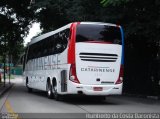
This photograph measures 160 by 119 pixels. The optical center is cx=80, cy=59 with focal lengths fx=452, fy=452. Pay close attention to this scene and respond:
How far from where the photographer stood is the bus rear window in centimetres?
1992

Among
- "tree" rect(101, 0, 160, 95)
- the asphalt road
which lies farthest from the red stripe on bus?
"tree" rect(101, 0, 160, 95)

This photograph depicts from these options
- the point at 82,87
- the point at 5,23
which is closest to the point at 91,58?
the point at 82,87

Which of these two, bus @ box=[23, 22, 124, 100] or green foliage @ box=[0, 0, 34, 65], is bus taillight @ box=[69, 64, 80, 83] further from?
green foliage @ box=[0, 0, 34, 65]

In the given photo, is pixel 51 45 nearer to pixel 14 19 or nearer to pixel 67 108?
pixel 67 108

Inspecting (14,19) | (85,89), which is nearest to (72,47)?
(85,89)

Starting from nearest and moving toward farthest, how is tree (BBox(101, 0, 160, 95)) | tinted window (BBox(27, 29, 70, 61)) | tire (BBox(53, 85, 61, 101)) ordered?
tinted window (BBox(27, 29, 70, 61))
tire (BBox(53, 85, 61, 101))
tree (BBox(101, 0, 160, 95))

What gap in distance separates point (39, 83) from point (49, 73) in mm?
3178

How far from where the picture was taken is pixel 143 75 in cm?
2872

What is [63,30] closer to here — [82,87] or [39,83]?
[82,87]

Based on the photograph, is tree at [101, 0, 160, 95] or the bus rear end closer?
the bus rear end

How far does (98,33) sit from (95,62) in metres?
1.32

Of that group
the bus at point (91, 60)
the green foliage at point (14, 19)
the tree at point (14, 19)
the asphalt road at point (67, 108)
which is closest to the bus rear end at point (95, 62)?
the bus at point (91, 60)

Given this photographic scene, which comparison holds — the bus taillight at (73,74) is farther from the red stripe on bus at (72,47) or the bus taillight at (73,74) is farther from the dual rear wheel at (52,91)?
the dual rear wheel at (52,91)

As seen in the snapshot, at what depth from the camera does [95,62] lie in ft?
65.5
